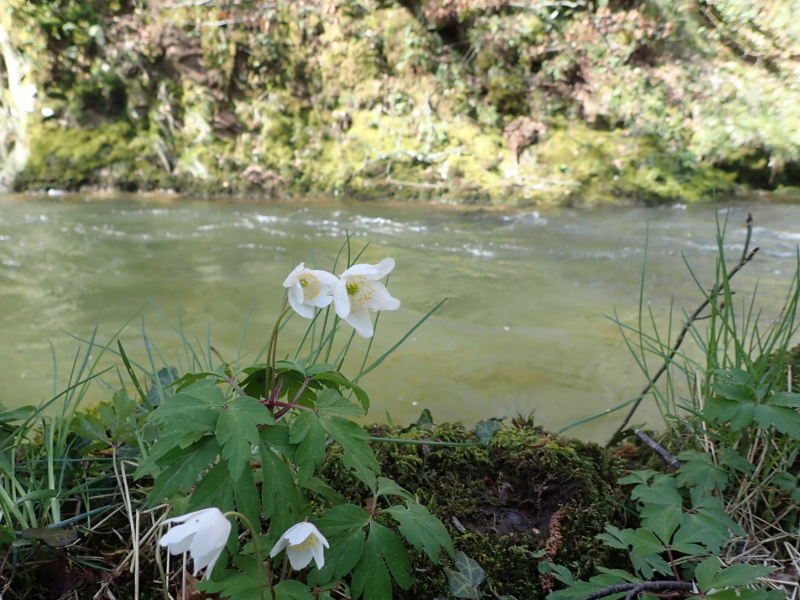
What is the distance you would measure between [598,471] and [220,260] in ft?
18.9

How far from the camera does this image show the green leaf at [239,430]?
39.9 inches

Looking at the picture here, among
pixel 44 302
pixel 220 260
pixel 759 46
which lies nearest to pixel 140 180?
pixel 220 260

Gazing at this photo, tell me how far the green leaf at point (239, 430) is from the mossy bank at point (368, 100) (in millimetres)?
9425

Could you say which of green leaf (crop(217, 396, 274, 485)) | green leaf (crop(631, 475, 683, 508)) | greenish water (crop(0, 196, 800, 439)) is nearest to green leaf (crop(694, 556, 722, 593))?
green leaf (crop(631, 475, 683, 508))

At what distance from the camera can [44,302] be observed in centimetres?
520

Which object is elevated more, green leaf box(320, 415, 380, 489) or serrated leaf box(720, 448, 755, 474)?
green leaf box(320, 415, 380, 489)

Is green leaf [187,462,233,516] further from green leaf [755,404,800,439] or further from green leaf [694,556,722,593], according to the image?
green leaf [755,404,800,439]

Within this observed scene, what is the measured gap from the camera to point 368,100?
435 inches

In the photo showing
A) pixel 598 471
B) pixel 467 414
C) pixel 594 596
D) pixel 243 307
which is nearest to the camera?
pixel 594 596

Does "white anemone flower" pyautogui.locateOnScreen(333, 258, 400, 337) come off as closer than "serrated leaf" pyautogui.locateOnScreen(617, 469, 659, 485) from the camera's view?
Yes

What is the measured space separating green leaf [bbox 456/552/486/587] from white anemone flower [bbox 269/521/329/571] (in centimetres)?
43

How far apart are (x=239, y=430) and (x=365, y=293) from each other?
1.49ft

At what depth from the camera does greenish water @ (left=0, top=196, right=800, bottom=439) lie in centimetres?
388

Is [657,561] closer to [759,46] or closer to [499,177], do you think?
[499,177]
